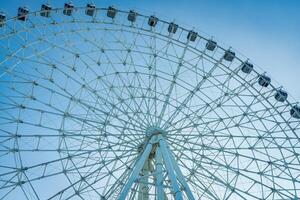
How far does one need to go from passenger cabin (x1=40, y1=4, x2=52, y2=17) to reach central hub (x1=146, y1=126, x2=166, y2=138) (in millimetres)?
9893

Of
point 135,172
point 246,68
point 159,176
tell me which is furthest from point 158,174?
point 246,68

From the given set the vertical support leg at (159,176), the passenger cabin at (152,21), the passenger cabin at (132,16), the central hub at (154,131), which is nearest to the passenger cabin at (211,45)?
the passenger cabin at (152,21)

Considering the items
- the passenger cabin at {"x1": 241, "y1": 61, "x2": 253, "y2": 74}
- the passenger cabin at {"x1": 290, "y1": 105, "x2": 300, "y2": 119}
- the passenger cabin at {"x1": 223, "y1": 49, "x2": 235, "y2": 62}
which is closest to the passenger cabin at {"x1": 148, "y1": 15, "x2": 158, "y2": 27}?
the passenger cabin at {"x1": 223, "y1": 49, "x2": 235, "y2": 62}

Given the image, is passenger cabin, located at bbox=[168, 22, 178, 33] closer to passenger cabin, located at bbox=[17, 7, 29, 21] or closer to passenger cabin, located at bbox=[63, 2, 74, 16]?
passenger cabin, located at bbox=[63, 2, 74, 16]

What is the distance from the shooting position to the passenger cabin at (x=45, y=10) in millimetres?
26609

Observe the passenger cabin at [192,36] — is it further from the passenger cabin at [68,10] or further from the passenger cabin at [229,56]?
the passenger cabin at [68,10]

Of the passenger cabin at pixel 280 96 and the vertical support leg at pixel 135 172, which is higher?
the passenger cabin at pixel 280 96

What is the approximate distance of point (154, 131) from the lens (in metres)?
24.1

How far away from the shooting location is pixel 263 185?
24219mm

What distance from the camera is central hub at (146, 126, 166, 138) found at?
23.8 meters

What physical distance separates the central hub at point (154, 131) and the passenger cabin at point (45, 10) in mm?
9893

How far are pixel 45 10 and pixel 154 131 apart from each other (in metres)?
10.5

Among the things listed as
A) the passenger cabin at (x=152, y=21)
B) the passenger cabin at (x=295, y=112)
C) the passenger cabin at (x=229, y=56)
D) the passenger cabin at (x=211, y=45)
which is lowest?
the passenger cabin at (x=295, y=112)

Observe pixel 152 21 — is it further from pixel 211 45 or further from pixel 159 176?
pixel 159 176
